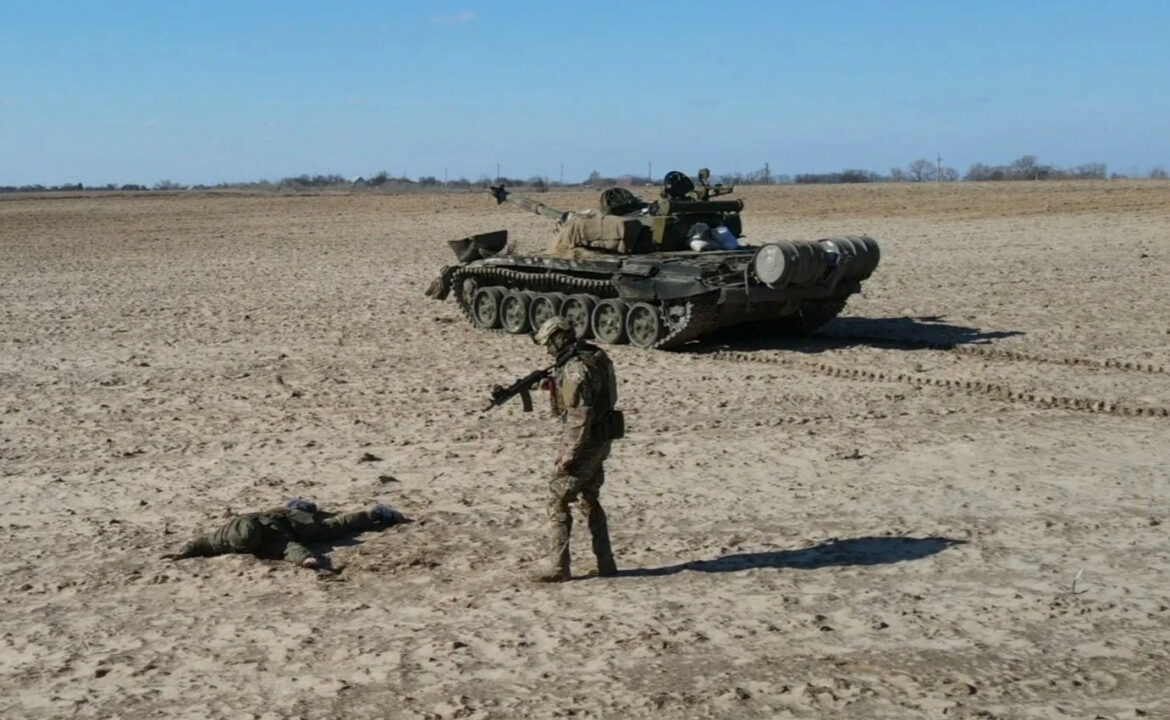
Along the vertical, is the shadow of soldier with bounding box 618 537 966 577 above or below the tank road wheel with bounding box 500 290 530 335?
below

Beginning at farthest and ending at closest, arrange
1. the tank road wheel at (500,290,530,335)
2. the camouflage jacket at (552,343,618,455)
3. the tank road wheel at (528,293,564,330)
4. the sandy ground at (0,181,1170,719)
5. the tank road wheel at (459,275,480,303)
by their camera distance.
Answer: the tank road wheel at (459,275,480,303) → the tank road wheel at (500,290,530,335) → the tank road wheel at (528,293,564,330) → the camouflage jacket at (552,343,618,455) → the sandy ground at (0,181,1170,719)

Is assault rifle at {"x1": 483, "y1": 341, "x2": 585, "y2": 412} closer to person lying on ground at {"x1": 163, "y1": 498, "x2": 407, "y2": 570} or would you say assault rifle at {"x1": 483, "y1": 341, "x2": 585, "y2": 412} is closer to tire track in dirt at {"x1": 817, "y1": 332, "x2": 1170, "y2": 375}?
person lying on ground at {"x1": 163, "y1": 498, "x2": 407, "y2": 570}

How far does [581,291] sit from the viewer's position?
17672mm

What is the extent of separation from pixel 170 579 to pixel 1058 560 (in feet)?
15.1

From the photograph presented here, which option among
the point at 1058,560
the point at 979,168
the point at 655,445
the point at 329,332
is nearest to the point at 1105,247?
the point at 329,332

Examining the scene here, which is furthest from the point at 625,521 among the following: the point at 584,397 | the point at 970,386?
the point at 970,386

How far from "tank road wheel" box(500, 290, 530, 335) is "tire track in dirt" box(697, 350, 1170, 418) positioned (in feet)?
9.18

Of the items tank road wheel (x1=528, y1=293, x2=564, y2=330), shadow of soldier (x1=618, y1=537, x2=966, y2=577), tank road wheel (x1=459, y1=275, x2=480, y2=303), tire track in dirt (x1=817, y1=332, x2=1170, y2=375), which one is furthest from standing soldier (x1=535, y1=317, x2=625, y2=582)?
tank road wheel (x1=459, y1=275, x2=480, y2=303)

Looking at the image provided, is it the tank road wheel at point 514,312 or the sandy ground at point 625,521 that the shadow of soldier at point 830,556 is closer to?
the sandy ground at point 625,521

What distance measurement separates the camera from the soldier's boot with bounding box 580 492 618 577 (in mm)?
7848

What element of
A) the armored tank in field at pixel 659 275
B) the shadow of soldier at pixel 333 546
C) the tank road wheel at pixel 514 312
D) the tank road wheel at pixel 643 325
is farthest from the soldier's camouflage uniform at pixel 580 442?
the tank road wheel at pixel 514 312

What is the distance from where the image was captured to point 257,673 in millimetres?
6570

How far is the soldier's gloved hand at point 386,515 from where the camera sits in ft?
29.5

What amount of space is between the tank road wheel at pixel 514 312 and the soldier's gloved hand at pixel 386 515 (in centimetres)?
926
